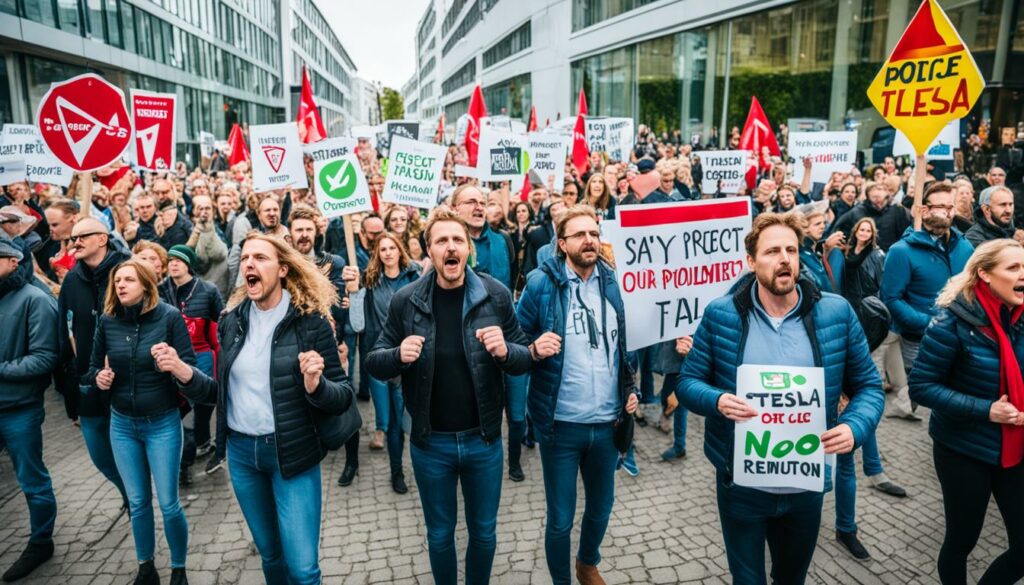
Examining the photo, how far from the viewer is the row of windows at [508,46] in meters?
47.6

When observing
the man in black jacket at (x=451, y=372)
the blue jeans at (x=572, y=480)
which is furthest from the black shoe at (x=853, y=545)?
the man in black jacket at (x=451, y=372)

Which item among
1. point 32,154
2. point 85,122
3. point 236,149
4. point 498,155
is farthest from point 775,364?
point 236,149

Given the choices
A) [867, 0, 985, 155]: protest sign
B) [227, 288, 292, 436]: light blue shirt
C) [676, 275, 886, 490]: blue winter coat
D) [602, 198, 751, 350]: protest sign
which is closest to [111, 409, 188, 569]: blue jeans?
[227, 288, 292, 436]: light blue shirt

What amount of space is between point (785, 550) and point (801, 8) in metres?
23.6

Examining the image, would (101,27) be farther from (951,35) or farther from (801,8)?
(951,35)

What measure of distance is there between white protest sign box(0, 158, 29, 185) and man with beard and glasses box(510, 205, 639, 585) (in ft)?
27.1

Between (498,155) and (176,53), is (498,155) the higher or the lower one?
the lower one

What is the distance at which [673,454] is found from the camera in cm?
566

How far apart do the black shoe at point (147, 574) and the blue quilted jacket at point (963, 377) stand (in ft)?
14.1

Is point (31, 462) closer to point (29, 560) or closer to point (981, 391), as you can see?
point (29, 560)

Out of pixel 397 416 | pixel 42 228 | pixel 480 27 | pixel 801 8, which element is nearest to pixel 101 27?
pixel 42 228

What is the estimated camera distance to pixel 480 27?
204 ft

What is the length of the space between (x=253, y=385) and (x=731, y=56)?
26.2 meters

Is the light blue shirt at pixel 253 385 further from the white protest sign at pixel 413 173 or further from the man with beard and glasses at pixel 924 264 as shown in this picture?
the white protest sign at pixel 413 173
